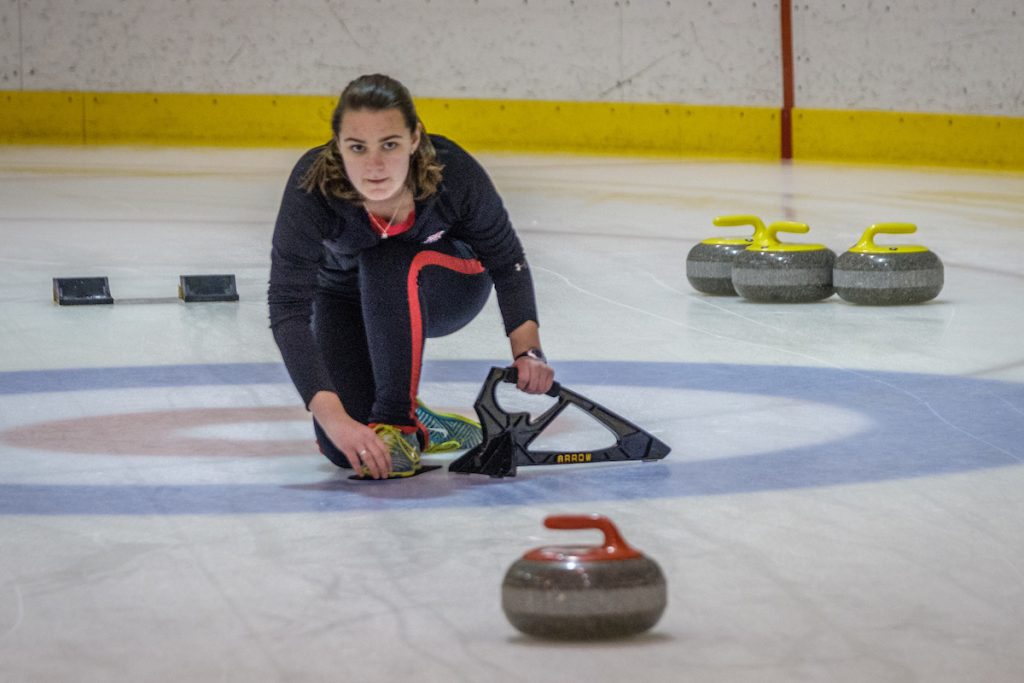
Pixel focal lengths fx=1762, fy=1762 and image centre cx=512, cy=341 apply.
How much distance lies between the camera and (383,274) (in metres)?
3.24

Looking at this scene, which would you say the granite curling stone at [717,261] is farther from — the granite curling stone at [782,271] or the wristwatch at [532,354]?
the wristwatch at [532,354]

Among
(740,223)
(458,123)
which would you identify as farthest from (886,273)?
(458,123)

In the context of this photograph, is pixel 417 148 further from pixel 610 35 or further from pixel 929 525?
pixel 610 35

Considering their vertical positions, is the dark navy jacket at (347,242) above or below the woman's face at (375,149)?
below

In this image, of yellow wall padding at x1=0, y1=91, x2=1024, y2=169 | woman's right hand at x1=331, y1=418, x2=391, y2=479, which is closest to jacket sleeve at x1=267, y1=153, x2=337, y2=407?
woman's right hand at x1=331, y1=418, x2=391, y2=479

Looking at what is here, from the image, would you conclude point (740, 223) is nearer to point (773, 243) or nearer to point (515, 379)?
point (773, 243)

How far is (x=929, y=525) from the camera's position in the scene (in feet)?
8.93

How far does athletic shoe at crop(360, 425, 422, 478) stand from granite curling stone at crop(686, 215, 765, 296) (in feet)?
9.21

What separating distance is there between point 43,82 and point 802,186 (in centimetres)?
662

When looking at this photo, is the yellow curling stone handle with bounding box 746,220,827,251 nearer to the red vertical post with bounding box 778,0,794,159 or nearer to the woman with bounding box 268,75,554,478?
the woman with bounding box 268,75,554,478

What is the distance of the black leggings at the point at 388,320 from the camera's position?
128 inches

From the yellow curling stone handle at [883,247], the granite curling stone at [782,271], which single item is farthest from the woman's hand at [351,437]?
the yellow curling stone handle at [883,247]

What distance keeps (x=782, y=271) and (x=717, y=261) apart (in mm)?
291

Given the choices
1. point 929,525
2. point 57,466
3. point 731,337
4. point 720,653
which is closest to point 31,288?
point 731,337
